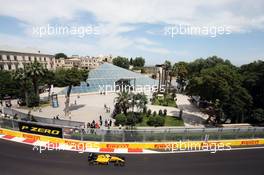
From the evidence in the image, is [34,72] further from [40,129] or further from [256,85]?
[256,85]

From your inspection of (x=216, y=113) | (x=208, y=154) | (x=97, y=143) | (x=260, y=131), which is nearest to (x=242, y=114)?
(x=216, y=113)

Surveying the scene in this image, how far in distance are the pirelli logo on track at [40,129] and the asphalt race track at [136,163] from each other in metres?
2.27

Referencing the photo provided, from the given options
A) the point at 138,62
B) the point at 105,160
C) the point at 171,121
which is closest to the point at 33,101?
the point at 171,121

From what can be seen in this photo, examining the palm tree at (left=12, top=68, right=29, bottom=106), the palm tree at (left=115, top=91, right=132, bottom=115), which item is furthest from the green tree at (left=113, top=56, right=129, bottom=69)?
the palm tree at (left=115, top=91, right=132, bottom=115)

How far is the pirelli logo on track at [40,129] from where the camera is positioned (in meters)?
24.6

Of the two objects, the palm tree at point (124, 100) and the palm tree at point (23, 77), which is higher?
the palm tree at point (23, 77)

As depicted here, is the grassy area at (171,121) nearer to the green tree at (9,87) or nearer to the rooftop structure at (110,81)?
the rooftop structure at (110,81)

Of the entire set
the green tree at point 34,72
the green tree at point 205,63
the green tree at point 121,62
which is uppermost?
the green tree at point 121,62

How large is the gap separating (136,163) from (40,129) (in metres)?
12.3

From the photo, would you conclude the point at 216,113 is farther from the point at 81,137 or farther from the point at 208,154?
the point at 81,137

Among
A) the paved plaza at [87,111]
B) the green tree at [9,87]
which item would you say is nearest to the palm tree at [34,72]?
the paved plaza at [87,111]

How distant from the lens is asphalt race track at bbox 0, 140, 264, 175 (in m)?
18.5

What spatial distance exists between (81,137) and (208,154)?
45.5ft

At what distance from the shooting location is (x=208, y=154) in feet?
75.6
